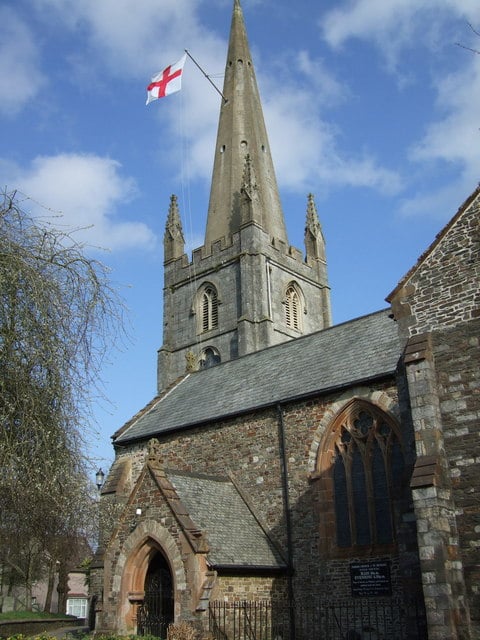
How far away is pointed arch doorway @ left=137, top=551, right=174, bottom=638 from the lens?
17.6m

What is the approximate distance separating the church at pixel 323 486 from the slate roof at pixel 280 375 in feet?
0.28

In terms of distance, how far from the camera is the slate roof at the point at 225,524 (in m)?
17.8

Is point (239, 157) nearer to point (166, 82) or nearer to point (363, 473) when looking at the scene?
point (166, 82)

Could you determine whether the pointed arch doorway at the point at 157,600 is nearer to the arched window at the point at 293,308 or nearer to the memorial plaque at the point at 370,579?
the memorial plaque at the point at 370,579

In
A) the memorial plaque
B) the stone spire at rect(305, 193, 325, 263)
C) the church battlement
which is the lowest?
the memorial plaque

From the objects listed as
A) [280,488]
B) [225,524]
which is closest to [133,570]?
[225,524]

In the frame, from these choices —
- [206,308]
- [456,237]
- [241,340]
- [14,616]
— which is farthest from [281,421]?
[206,308]

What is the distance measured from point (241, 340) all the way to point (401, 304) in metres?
31.1

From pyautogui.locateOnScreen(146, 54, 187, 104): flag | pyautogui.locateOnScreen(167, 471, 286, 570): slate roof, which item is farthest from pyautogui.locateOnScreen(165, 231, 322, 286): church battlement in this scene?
pyautogui.locateOnScreen(167, 471, 286, 570): slate roof

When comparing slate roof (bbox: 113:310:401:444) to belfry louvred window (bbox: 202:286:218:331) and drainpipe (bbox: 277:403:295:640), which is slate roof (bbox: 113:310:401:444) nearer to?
drainpipe (bbox: 277:403:295:640)

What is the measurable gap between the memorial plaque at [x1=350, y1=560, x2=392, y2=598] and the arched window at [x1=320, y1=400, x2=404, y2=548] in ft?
1.87

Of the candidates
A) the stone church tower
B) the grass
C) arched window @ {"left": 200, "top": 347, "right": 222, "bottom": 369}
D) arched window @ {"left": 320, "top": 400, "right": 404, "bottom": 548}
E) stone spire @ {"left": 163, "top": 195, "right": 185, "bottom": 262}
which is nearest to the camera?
arched window @ {"left": 320, "top": 400, "right": 404, "bottom": 548}

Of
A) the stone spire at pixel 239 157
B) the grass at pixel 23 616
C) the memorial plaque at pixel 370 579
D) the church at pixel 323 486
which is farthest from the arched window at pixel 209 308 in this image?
the memorial plaque at pixel 370 579

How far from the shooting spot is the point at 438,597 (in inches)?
475
